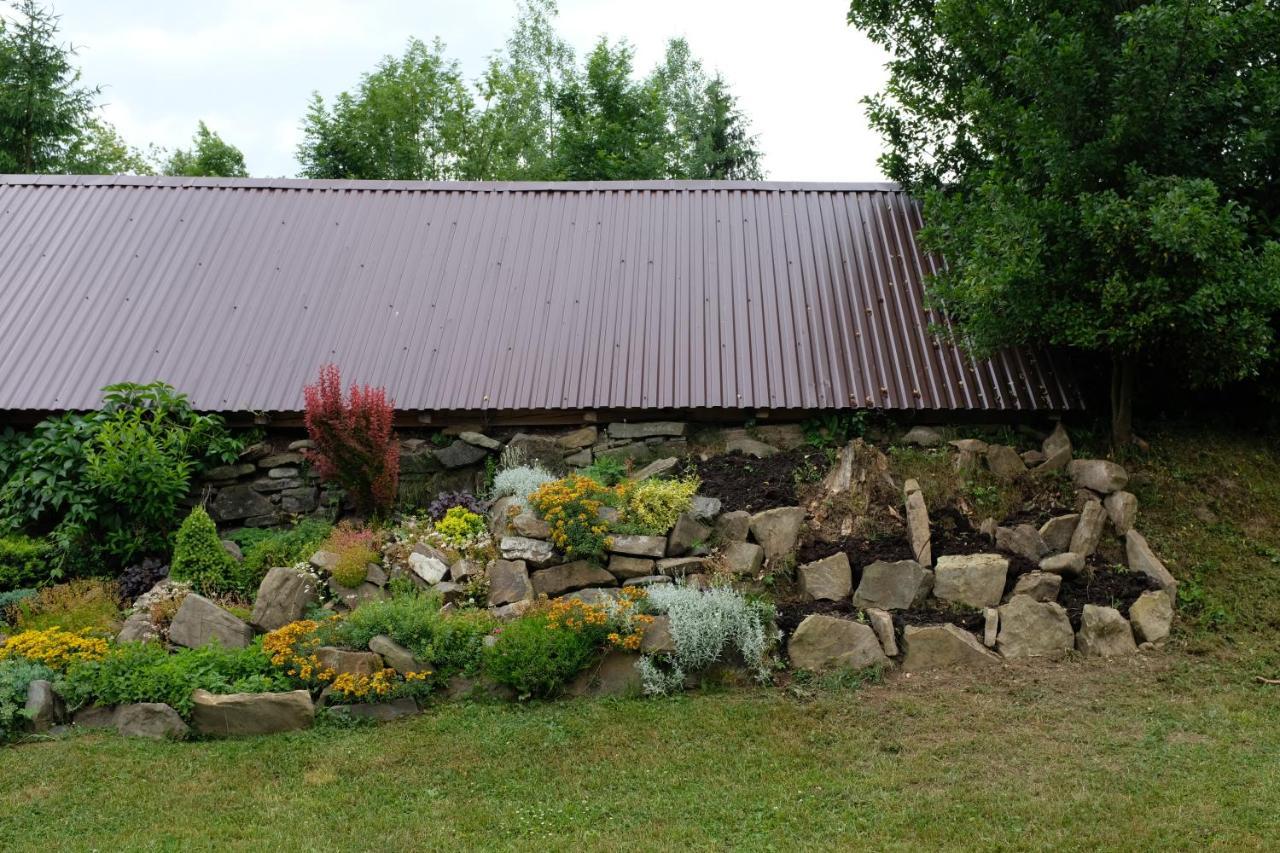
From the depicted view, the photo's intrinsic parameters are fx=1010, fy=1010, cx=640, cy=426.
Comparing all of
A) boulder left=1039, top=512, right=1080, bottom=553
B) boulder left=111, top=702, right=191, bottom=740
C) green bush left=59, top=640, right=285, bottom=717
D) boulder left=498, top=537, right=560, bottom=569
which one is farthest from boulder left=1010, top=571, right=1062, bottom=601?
boulder left=111, top=702, right=191, bottom=740

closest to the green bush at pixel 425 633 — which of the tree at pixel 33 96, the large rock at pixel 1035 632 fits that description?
the large rock at pixel 1035 632

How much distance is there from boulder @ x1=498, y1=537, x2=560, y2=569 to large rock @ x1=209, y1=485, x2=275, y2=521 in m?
3.13

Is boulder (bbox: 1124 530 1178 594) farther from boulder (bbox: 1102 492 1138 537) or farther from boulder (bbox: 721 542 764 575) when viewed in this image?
boulder (bbox: 721 542 764 575)

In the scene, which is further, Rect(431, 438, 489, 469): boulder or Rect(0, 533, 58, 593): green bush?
Rect(431, 438, 489, 469): boulder

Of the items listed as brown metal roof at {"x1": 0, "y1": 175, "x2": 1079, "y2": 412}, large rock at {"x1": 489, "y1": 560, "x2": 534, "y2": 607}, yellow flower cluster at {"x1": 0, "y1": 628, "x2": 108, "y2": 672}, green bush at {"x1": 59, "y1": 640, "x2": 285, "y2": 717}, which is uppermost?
brown metal roof at {"x1": 0, "y1": 175, "x2": 1079, "y2": 412}

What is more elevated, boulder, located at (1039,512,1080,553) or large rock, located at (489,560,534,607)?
boulder, located at (1039,512,1080,553)

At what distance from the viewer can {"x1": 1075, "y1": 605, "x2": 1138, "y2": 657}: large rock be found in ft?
25.7

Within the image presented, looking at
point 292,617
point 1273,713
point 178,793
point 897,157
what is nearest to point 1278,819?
point 1273,713

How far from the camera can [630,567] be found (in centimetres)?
844

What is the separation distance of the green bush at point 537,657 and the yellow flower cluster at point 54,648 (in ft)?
9.98

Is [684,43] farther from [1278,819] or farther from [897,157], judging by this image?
[1278,819]

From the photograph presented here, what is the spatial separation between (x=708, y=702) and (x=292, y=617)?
3510 millimetres

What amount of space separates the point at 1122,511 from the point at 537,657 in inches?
205

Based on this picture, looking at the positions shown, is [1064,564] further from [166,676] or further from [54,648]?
[54,648]
